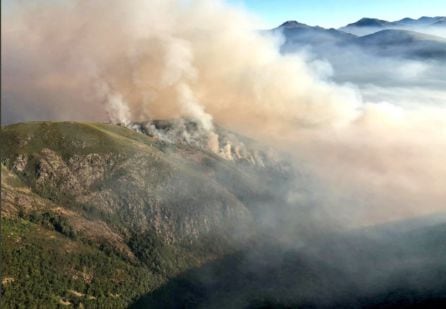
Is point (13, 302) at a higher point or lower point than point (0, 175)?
higher

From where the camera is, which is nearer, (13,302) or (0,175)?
(0,175)
